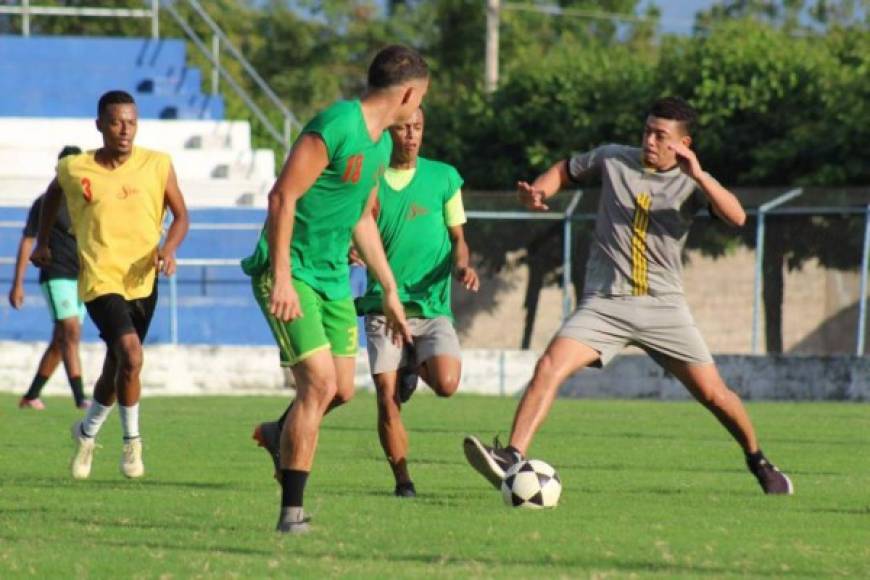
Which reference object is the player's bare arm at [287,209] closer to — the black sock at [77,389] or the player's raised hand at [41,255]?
the player's raised hand at [41,255]

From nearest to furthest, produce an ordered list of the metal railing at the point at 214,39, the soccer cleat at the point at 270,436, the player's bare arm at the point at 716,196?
the soccer cleat at the point at 270,436 → the player's bare arm at the point at 716,196 → the metal railing at the point at 214,39

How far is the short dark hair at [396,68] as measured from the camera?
8.12 metres

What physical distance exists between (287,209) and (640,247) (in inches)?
115

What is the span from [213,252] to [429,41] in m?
28.6

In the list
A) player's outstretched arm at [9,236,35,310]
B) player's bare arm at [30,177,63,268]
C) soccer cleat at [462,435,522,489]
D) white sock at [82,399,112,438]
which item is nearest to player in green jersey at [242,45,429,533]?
soccer cleat at [462,435,522,489]

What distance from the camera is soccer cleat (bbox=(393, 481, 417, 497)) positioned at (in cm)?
987

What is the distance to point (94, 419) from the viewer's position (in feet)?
35.9

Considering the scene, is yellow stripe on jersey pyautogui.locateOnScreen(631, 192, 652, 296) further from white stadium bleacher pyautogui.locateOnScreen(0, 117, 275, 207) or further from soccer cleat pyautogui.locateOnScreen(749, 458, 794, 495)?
white stadium bleacher pyautogui.locateOnScreen(0, 117, 275, 207)

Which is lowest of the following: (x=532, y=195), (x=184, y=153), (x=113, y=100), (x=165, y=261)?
(x=184, y=153)

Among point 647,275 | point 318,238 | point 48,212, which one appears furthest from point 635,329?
point 48,212

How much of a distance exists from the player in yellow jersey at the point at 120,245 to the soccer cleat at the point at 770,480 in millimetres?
3545

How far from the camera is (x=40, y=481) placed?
1056cm

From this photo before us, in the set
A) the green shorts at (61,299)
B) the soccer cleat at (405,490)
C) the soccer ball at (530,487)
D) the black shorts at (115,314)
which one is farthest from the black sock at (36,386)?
the soccer ball at (530,487)

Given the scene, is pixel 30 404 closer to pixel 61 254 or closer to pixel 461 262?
pixel 61 254
